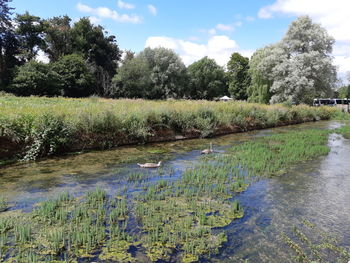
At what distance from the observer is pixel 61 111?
34.1ft

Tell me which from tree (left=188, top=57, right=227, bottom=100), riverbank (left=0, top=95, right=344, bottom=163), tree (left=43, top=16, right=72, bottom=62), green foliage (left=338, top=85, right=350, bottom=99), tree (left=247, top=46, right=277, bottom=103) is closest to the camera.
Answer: riverbank (left=0, top=95, right=344, bottom=163)

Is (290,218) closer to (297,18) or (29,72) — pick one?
(29,72)

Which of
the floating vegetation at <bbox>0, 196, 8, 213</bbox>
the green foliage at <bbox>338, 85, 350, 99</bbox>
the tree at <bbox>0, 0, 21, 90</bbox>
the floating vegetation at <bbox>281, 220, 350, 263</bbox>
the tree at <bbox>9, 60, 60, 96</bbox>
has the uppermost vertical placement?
the tree at <bbox>0, 0, 21, 90</bbox>

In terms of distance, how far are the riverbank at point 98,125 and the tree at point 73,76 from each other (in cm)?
1785

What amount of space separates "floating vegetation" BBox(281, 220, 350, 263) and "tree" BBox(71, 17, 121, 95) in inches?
1389

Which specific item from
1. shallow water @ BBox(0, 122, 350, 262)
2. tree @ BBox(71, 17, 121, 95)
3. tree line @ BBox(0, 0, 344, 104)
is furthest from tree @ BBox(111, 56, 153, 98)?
shallow water @ BBox(0, 122, 350, 262)

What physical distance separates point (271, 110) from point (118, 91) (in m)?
20.9

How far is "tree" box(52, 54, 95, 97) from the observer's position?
30.6 metres

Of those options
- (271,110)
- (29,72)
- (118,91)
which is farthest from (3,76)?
(271,110)

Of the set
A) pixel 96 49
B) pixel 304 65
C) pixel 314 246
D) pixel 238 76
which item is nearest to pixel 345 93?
pixel 238 76

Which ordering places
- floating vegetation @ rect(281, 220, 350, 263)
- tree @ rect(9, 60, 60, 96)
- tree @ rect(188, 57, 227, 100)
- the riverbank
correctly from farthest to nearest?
1. tree @ rect(188, 57, 227, 100)
2. tree @ rect(9, 60, 60, 96)
3. the riverbank
4. floating vegetation @ rect(281, 220, 350, 263)

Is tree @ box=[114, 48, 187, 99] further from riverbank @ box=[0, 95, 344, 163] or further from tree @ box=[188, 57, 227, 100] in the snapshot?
riverbank @ box=[0, 95, 344, 163]

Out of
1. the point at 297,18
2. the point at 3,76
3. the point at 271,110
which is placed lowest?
the point at 271,110

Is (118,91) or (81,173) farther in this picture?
(118,91)
